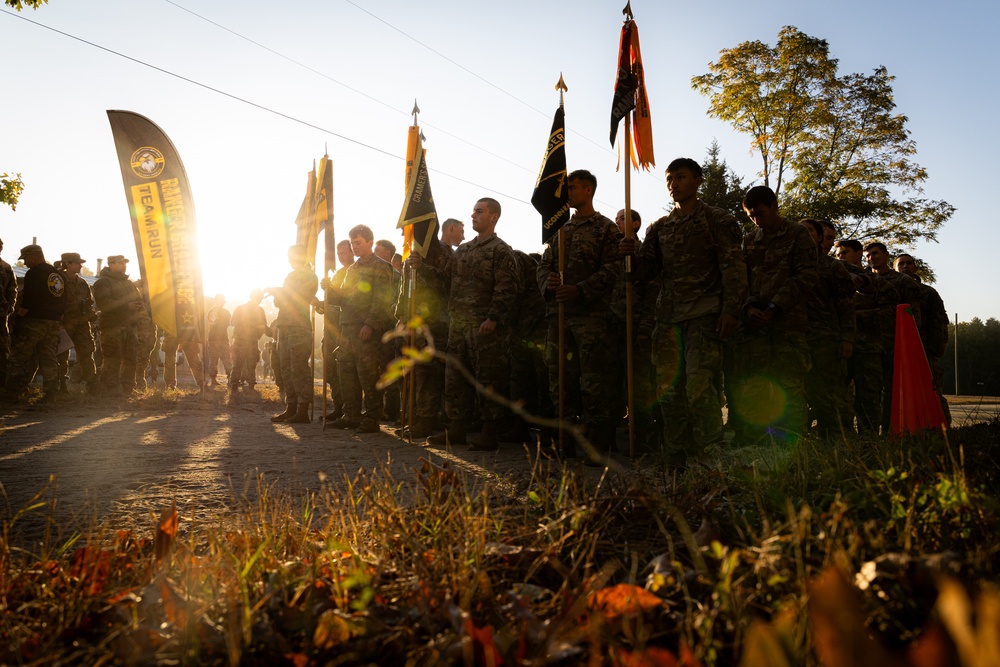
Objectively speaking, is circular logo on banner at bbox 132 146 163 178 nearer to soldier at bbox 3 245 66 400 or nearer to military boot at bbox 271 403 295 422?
soldier at bbox 3 245 66 400

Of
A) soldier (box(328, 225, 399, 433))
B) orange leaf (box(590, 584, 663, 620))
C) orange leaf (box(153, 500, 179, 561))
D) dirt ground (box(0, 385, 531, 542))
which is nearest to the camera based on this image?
orange leaf (box(590, 584, 663, 620))

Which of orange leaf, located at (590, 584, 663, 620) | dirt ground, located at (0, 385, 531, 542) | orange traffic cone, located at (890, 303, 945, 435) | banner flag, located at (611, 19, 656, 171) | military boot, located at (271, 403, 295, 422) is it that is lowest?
dirt ground, located at (0, 385, 531, 542)

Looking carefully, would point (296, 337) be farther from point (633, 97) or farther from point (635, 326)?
point (633, 97)

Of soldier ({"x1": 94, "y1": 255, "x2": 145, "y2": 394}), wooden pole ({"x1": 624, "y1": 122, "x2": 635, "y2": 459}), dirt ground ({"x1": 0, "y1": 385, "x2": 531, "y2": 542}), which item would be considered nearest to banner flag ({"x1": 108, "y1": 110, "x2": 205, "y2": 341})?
soldier ({"x1": 94, "y1": 255, "x2": 145, "y2": 394})

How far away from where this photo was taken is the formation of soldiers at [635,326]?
5.13 meters

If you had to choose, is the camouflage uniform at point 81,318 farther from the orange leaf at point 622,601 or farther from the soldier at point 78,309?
the orange leaf at point 622,601

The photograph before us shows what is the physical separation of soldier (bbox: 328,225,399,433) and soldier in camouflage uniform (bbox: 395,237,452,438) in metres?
0.39

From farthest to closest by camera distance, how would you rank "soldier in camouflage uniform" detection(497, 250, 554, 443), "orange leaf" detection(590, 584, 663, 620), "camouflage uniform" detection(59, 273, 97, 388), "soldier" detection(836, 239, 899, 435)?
"camouflage uniform" detection(59, 273, 97, 388)
"soldier in camouflage uniform" detection(497, 250, 554, 443)
"soldier" detection(836, 239, 899, 435)
"orange leaf" detection(590, 584, 663, 620)

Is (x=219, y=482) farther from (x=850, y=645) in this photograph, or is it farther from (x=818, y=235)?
(x=818, y=235)

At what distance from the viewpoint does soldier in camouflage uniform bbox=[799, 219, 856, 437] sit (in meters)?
6.10

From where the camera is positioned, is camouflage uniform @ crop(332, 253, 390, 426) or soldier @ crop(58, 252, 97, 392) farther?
soldier @ crop(58, 252, 97, 392)

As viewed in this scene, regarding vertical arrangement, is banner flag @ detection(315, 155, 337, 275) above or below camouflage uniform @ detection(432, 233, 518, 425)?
above

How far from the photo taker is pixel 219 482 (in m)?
4.38

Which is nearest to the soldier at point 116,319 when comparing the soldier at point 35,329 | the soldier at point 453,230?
the soldier at point 35,329
